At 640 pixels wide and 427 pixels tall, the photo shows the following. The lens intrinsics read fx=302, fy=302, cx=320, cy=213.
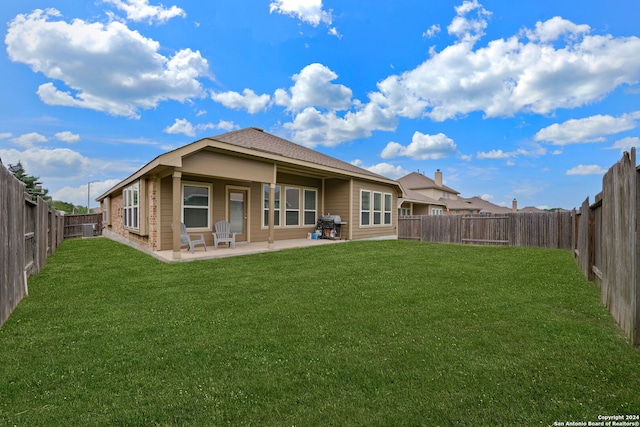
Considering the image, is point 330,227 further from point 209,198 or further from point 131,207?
point 131,207

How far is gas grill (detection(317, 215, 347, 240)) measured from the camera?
13.3 metres

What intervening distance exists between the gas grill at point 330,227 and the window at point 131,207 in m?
Answer: 7.15

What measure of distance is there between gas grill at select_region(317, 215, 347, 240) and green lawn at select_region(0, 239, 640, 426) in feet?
25.2

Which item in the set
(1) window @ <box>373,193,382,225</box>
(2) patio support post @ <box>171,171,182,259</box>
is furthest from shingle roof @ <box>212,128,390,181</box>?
(2) patio support post @ <box>171,171,182,259</box>

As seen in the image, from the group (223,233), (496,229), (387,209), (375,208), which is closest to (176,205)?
(223,233)

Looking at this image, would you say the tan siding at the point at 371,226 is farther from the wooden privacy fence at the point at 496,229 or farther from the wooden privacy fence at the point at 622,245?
the wooden privacy fence at the point at 622,245

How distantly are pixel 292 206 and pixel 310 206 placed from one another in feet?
3.49

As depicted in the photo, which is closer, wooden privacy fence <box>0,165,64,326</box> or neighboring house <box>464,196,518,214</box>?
wooden privacy fence <box>0,165,64,326</box>

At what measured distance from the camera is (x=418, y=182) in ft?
120

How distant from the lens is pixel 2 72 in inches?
359

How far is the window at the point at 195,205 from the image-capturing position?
394 inches

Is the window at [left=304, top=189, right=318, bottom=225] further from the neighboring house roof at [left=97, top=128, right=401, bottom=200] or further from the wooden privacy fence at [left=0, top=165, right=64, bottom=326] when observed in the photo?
the wooden privacy fence at [left=0, top=165, right=64, bottom=326]

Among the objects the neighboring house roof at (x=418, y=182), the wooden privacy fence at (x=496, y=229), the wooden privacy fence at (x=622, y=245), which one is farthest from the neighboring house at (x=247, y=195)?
the neighboring house roof at (x=418, y=182)

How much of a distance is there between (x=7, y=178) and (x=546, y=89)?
48.8 ft
